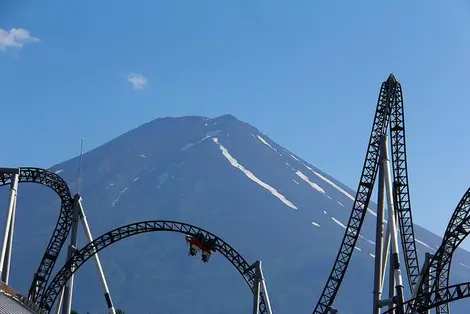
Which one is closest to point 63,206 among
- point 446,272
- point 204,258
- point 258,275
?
point 204,258

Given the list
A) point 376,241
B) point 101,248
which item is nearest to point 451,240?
point 376,241

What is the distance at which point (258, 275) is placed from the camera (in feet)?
154

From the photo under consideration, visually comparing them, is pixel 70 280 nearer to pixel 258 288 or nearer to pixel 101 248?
pixel 101 248

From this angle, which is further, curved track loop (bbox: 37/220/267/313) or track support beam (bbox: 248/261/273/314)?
curved track loop (bbox: 37/220/267/313)

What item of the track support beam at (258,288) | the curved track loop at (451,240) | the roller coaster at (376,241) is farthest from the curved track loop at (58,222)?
the curved track loop at (451,240)

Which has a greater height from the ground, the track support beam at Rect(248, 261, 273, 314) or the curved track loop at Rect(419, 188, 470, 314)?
the curved track loop at Rect(419, 188, 470, 314)

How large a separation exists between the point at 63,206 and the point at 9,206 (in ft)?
28.3

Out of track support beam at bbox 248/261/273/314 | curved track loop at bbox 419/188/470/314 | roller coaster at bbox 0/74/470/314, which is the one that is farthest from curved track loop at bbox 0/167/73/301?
curved track loop at bbox 419/188/470/314

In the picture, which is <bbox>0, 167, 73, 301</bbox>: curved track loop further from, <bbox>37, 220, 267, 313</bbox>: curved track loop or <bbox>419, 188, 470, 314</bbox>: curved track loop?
<bbox>419, 188, 470, 314</bbox>: curved track loop

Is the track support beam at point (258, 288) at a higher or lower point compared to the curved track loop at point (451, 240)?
lower

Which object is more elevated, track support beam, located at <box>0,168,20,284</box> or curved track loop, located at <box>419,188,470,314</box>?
curved track loop, located at <box>419,188,470,314</box>

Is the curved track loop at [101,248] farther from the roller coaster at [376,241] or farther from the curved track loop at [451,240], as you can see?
the curved track loop at [451,240]

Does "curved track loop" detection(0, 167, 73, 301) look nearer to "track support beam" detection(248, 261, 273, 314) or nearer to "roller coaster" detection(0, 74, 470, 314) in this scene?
"roller coaster" detection(0, 74, 470, 314)

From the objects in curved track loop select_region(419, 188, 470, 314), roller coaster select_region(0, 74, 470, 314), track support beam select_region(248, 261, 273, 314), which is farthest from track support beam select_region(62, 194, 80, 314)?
curved track loop select_region(419, 188, 470, 314)
